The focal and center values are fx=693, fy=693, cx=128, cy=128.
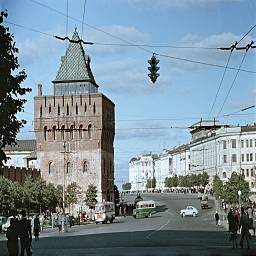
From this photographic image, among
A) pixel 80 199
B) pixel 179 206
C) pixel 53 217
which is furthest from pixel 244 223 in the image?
pixel 179 206

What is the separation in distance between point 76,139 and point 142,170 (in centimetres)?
9300

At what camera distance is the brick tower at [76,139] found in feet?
321

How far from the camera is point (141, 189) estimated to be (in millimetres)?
185000

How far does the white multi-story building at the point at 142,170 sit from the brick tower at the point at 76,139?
3154 inches

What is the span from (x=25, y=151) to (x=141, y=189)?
43.2 m

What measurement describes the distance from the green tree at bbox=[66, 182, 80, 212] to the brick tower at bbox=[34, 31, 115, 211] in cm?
288

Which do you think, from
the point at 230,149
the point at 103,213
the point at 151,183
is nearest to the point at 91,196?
the point at 103,213

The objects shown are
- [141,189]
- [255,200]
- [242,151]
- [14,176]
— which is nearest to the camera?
[14,176]

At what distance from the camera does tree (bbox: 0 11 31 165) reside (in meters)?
18.2

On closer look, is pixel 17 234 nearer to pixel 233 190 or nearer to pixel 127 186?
pixel 233 190

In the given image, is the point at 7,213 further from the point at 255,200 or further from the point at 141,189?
the point at 141,189

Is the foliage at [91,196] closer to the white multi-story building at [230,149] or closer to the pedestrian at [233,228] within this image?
the white multi-story building at [230,149]

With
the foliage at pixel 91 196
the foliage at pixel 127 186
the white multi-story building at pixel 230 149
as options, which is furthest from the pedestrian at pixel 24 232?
the foliage at pixel 127 186

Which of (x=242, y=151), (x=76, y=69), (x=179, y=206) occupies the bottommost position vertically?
(x=179, y=206)
